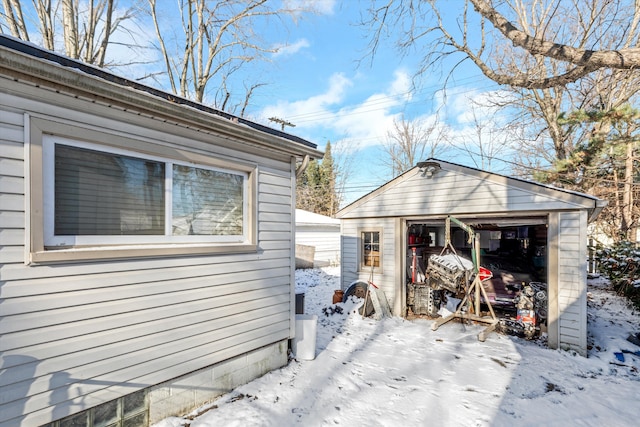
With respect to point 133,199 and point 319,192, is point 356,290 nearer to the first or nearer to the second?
point 133,199

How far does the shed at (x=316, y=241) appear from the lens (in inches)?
604

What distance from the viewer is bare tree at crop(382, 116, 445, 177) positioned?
2234cm

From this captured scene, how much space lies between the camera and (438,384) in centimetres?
418

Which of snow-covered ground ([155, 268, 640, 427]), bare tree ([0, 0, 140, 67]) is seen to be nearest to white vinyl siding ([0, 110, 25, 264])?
snow-covered ground ([155, 268, 640, 427])

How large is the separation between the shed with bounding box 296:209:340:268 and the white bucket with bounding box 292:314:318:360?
10399mm

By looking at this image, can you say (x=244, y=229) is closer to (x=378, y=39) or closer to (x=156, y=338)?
(x=156, y=338)

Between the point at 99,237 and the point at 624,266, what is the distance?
11.5 m

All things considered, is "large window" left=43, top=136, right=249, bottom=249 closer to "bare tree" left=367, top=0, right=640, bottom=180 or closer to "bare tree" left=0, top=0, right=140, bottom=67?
"bare tree" left=367, top=0, right=640, bottom=180

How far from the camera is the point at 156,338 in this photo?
301 cm

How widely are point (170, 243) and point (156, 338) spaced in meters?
0.94

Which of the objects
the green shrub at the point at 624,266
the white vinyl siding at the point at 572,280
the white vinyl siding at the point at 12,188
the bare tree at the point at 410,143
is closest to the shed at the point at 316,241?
the bare tree at the point at 410,143

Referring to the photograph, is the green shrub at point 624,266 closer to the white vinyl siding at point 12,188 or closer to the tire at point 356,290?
the tire at point 356,290

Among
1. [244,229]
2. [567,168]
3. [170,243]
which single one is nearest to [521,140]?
[567,168]

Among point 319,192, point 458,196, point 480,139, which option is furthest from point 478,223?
point 319,192
